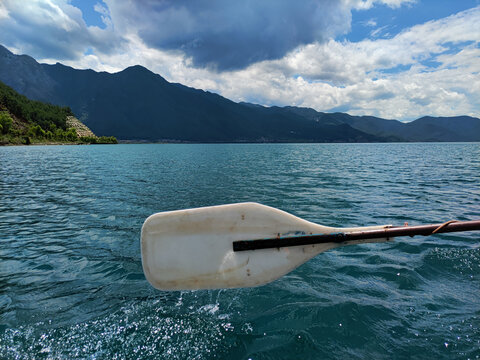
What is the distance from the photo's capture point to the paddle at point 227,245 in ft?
16.0

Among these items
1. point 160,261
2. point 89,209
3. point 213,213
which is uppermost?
point 213,213

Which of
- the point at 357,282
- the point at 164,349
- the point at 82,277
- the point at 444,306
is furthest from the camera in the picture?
the point at 82,277

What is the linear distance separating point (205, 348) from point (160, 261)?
5.51ft

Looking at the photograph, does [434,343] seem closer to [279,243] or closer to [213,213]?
[279,243]

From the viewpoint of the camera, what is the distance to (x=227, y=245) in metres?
4.96

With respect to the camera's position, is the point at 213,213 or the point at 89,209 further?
the point at 89,209

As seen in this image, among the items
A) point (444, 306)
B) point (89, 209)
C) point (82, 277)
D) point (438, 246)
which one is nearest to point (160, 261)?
point (82, 277)

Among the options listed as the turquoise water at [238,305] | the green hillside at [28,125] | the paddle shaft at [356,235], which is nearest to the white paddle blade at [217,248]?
the paddle shaft at [356,235]

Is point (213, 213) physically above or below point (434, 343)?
above

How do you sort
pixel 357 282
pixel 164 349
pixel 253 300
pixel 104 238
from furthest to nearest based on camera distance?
1. pixel 104 238
2. pixel 357 282
3. pixel 253 300
4. pixel 164 349

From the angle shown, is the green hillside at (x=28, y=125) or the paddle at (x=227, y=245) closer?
the paddle at (x=227, y=245)

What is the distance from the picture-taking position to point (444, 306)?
5.57 m

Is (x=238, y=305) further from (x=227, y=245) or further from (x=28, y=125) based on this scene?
(x=28, y=125)

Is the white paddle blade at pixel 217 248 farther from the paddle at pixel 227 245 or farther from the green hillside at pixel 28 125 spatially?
the green hillside at pixel 28 125
